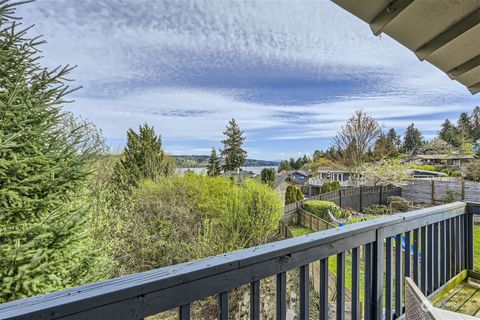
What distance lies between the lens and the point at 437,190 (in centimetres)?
1357

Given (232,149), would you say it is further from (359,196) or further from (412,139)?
(412,139)

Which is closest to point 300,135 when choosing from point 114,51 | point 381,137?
point 381,137

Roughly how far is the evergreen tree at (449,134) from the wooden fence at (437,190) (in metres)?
23.1

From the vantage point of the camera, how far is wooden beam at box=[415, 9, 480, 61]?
1.07 metres

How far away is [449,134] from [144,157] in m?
38.9

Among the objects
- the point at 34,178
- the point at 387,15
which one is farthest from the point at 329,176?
the point at 387,15

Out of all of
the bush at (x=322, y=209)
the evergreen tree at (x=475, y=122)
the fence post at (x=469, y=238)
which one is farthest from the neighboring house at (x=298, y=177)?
the fence post at (x=469, y=238)

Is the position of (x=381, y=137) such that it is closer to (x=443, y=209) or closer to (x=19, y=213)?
(x=443, y=209)

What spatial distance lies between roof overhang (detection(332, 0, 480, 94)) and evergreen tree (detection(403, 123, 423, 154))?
1670 inches

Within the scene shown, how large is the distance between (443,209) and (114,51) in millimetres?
8060

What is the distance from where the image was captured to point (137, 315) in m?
0.71

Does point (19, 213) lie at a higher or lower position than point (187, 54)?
lower

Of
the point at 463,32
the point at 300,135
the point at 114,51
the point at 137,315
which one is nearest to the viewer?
the point at 137,315

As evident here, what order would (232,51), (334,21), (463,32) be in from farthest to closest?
1. (232,51)
2. (334,21)
3. (463,32)
